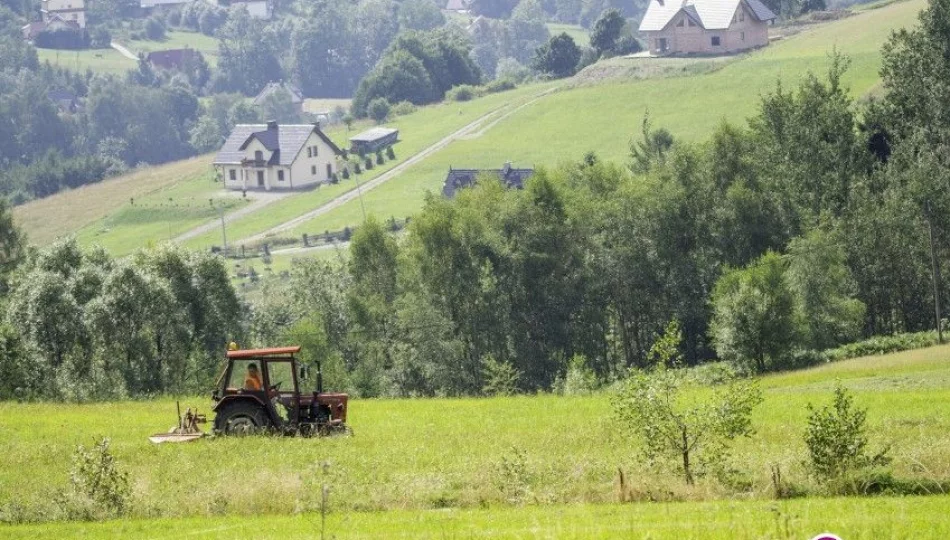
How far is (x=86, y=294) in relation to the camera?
67.4m

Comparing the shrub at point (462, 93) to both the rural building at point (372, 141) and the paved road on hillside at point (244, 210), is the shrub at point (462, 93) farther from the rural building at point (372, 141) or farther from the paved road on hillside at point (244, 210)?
the paved road on hillside at point (244, 210)

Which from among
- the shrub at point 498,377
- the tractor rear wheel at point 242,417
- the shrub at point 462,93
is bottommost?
the shrub at point 498,377

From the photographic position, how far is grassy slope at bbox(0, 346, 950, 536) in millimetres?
28484

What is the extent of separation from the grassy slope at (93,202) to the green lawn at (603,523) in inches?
4422

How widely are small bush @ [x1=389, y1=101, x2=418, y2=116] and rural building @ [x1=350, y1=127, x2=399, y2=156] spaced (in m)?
14.6

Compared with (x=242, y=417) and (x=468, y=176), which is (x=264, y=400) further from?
(x=468, y=176)

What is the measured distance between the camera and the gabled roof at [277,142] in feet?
452

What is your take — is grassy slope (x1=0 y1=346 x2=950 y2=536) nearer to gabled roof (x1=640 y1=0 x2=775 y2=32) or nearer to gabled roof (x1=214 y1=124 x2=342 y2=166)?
gabled roof (x1=214 y1=124 x2=342 y2=166)

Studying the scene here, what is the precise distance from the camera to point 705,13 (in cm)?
14562

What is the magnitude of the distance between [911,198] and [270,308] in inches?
1367

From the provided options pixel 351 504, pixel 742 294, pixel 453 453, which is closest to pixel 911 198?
pixel 742 294

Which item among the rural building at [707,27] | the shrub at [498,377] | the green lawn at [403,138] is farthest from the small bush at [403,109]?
the shrub at [498,377]

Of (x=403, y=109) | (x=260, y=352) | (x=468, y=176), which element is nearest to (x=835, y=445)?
(x=260, y=352)

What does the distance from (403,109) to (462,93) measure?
6210 mm
